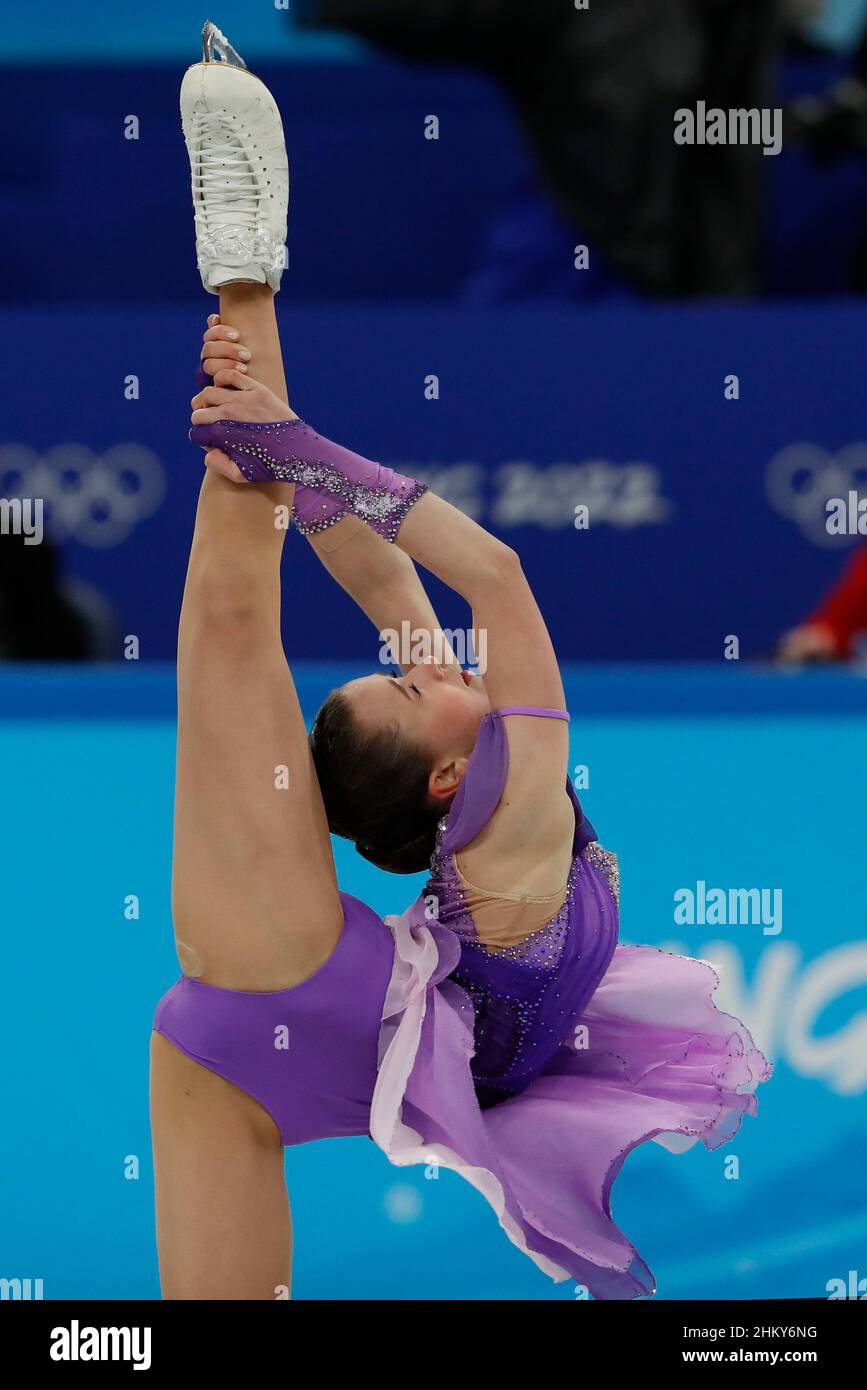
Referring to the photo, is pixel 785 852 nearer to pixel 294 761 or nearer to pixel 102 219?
pixel 294 761

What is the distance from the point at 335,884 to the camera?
2.24 metres

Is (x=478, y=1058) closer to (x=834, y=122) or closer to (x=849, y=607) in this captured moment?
(x=849, y=607)

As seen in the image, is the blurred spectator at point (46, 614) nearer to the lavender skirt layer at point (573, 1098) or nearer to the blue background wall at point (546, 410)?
the blue background wall at point (546, 410)

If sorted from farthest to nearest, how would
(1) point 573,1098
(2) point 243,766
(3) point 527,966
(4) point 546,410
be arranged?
1. (4) point 546,410
2. (1) point 573,1098
3. (3) point 527,966
4. (2) point 243,766

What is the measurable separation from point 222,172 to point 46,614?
10.4 ft

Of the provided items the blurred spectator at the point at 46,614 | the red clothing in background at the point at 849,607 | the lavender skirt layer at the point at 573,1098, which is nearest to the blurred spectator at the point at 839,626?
the red clothing in background at the point at 849,607

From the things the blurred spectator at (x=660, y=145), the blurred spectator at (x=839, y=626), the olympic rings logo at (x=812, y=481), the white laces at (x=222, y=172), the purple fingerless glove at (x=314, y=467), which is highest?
the blurred spectator at (x=660, y=145)

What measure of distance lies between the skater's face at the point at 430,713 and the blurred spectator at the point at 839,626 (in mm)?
2997

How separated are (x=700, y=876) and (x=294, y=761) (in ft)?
5.59

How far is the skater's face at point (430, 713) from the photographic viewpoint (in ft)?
7.45

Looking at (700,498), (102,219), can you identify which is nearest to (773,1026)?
(700,498)

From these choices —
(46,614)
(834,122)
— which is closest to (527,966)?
(46,614)

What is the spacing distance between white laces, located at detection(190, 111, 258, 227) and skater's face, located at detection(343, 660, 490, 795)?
0.56 m

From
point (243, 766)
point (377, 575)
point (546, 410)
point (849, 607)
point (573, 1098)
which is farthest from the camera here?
point (546, 410)
